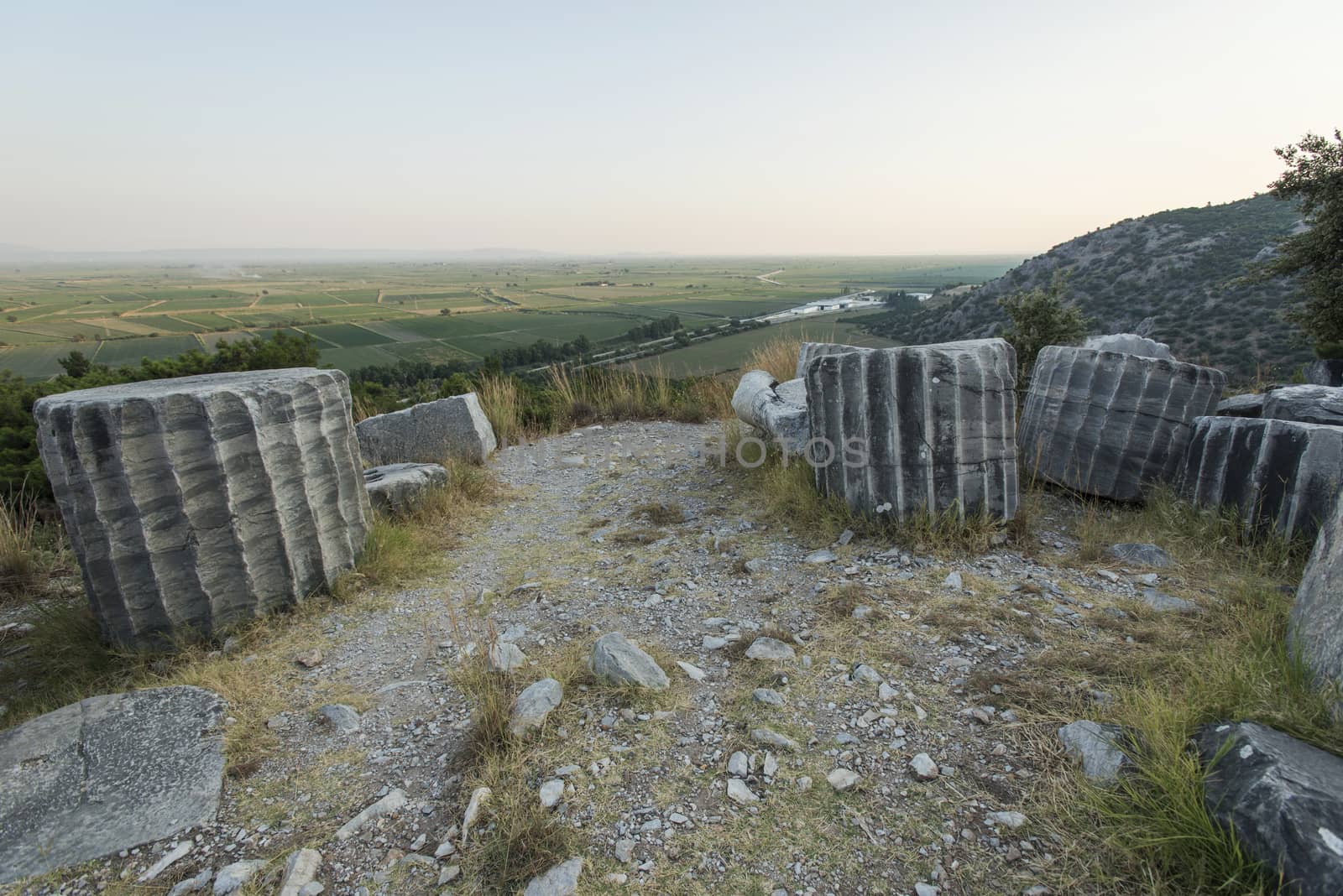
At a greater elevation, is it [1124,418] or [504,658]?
[1124,418]

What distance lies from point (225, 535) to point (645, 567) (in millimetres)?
2415

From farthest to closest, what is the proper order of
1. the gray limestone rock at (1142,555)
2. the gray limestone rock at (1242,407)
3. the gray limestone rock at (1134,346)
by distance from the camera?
the gray limestone rock at (1134,346), the gray limestone rock at (1242,407), the gray limestone rock at (1142,555)

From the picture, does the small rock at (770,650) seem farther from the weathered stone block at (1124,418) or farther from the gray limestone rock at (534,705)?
the weathered stone block at (1124,418)

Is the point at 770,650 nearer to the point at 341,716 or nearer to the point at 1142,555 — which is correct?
the point at 341,716

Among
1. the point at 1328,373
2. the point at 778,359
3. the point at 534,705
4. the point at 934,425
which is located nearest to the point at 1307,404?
the point at 934,425

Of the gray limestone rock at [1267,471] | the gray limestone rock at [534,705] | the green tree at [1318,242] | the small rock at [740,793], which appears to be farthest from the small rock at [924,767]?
the green tree at [1318,242]

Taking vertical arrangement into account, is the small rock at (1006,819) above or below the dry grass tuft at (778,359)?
below

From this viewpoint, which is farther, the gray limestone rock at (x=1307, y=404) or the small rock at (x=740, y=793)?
the gray limestone rock at (x=1307, y=404)

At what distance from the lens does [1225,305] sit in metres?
20.1

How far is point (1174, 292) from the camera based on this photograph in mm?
22812

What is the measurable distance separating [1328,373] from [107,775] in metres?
9.94

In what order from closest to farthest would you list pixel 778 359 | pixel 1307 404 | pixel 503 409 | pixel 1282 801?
pixel 1282 801 → pixel 1307 404 → pixel 503 409 → pixel 778 359

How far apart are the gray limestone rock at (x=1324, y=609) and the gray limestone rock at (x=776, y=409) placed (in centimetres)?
330

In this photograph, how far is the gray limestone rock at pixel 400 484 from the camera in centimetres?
531
